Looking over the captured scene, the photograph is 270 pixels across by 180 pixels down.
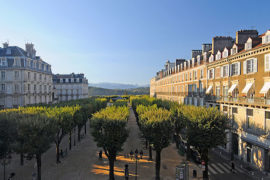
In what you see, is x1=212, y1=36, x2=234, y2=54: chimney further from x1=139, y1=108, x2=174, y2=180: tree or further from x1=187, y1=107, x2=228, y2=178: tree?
x1=139, y1=108, x2=174, y2=180: tree

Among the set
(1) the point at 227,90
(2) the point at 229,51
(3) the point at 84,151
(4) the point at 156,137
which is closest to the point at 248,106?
(1) the point at 227,90

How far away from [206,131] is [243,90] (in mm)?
9737

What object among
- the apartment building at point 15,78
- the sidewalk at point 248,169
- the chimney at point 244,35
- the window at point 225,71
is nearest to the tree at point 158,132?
the sidewalk at point 248,169

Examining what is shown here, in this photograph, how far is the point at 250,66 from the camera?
22.5m

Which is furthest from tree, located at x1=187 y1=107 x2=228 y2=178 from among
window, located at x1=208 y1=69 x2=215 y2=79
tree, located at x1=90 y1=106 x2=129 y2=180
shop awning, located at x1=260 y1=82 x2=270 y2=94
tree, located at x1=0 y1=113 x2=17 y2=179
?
tree, located at x1=0 y1=113 x2=17 y2=179

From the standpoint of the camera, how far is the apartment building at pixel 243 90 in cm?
1956

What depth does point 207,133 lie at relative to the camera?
731 inches

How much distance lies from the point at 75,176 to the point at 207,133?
16.3m

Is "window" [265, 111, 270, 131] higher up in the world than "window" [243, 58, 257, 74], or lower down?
lower down

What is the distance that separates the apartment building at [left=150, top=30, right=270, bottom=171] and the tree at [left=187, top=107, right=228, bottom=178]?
185 inches

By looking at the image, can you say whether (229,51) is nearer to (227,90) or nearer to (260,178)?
(227,90)

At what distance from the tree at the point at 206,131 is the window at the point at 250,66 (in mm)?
8609

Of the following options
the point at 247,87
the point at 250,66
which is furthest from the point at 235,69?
the point at 247,87

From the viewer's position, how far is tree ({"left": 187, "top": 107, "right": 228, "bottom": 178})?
18.6m
